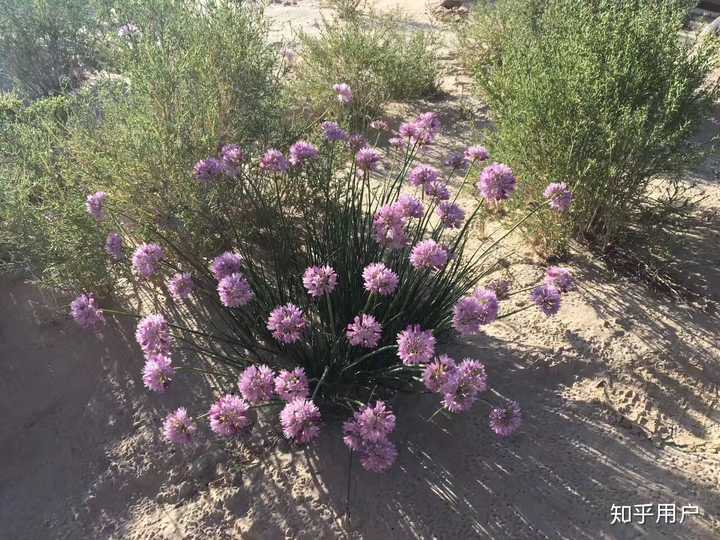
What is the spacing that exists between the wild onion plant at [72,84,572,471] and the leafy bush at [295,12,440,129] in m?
2.96

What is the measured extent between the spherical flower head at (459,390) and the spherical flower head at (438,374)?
0.06 feet

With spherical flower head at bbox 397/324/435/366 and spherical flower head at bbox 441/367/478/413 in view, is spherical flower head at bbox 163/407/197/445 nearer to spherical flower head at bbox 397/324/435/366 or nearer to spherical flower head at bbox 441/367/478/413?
spherical flower head at bbox 397/324/435/366

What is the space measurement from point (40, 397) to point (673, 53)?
473 centimetres

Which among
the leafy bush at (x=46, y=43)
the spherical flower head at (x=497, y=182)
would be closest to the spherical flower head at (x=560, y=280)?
the spherical flower head at (x=497, y=182)

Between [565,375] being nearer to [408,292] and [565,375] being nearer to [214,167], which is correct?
[408,292]

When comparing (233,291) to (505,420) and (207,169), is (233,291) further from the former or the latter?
(505,420)

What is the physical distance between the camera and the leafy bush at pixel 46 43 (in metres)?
7.26

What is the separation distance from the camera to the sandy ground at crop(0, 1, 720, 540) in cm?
268

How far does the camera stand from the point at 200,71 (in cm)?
452

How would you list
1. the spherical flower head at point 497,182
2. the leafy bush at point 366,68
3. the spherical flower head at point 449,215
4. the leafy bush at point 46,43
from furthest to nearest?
the leafy bush at point 46,43, the leafy bush at point 366,68, the spherical flower head at point 449,215, the spherical flower head at point 497,182

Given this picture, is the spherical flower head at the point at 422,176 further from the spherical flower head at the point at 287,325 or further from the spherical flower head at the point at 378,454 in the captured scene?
the spherical flower head at the point at 378,454

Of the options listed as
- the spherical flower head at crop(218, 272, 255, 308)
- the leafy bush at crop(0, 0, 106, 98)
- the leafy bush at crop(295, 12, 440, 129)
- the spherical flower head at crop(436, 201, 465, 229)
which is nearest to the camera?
the spherical flower head at crop(218, 272, 255, 308)

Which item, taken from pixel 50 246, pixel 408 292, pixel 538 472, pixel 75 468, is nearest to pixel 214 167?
pixel 408 292

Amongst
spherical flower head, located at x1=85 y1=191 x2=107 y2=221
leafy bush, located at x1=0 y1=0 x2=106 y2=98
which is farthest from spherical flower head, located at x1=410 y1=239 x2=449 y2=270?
leafy bush, located at x1=0 y1=0 x2=106 y2=98
